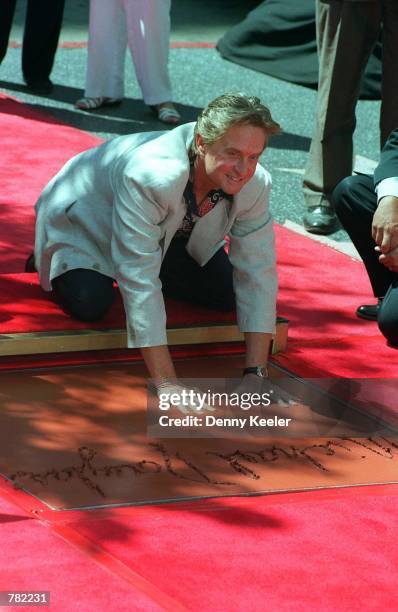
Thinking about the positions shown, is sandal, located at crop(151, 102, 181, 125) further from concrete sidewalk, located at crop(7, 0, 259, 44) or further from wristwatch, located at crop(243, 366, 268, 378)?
wristwatch, located at crop(243, 366, 268, 378)

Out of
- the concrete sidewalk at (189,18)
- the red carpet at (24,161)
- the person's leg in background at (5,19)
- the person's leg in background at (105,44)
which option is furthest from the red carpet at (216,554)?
the concrete sidewalk at (189,18)

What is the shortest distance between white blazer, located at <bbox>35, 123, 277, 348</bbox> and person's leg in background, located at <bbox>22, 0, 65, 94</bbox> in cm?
400

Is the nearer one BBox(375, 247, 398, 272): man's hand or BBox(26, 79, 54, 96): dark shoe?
BBox(375, 247, 398, 272): man's hand

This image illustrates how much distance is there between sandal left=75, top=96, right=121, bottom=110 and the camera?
8.23m

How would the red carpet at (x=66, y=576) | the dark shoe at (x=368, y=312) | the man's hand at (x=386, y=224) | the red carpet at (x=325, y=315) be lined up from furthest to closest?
the dark shoe at (x=368, y=312) → the red carpet at (x=325, y=315) → the man's hand at (x=386, y=224) → the red carpet at (x=66, y=576)

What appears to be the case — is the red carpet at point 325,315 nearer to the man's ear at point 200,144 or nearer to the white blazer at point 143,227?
the white blazer at point 143,227

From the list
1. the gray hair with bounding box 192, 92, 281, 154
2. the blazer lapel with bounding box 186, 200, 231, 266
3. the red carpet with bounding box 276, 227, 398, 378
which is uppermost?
the gray hair with bounding box 192, 92, 281, 154

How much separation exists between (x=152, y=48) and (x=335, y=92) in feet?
7.07

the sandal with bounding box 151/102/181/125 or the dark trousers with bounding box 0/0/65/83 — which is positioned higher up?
the dark trousers with bounding box 0/0/65/83

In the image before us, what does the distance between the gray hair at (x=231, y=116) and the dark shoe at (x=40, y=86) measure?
4897 mm

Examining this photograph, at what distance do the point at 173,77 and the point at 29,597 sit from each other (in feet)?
23.5

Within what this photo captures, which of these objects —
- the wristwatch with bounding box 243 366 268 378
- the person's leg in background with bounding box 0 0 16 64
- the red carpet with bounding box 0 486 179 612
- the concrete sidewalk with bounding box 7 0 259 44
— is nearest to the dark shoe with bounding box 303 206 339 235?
the wristwatch with bounding box 243 366 268 378

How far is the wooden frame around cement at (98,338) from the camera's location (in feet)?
13.6

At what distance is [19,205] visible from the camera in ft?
20.1
